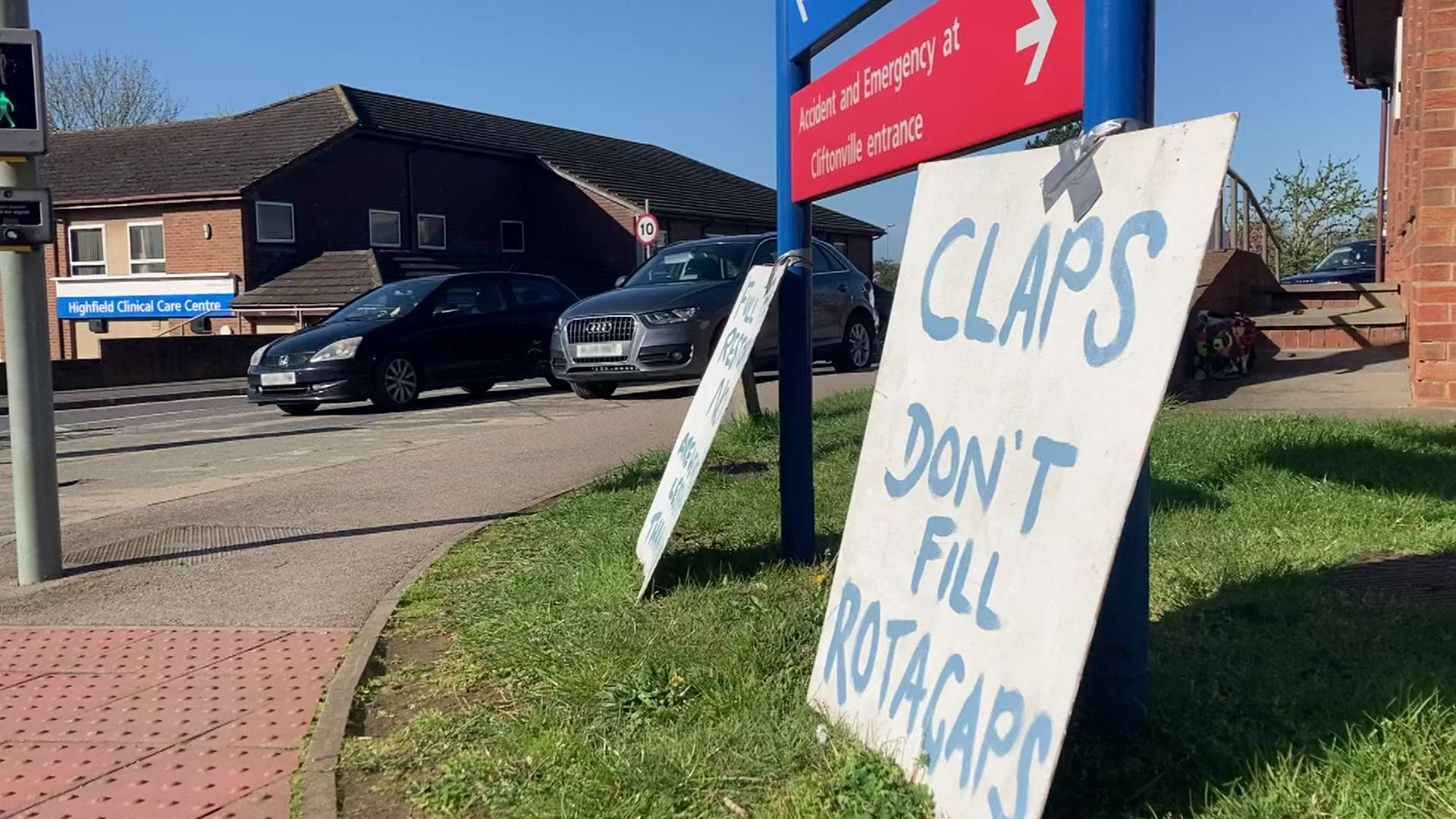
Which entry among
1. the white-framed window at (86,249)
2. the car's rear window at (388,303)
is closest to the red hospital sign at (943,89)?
the car's rear window at (388,303)

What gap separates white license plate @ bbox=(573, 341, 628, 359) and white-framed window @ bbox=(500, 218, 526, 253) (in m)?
26.9

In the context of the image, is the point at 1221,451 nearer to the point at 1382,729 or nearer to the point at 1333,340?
the point at 1382,729

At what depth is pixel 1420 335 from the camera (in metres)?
7.50

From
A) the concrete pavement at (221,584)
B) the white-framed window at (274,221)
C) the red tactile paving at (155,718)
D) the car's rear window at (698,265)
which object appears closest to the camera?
the red tactile paving at (155,718)

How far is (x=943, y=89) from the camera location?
10.9ft

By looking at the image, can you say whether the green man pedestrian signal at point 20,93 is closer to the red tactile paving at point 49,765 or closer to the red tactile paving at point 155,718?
the red tactile paving at point 155,718

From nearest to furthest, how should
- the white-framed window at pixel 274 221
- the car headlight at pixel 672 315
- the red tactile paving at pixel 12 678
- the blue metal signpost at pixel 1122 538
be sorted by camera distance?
the blue metal signpost at pixel 1122 538, the red tactile paving at pixel 12 678, the car headlight at pixel 672 315, the white-framed window at pixel 274 221

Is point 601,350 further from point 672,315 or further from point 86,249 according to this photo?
point 86,249

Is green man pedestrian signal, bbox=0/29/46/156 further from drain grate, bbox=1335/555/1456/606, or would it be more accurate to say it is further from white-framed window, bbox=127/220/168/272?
white-framed window, bbox=127/220/168/272

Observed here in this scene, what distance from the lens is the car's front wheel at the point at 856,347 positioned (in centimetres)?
1468

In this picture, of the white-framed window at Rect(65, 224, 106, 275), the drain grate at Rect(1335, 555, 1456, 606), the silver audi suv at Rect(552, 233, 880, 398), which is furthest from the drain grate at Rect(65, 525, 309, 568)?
the white-framed window at Rect(65, 224, 106, 275)

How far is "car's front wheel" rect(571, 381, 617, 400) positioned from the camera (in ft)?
44.9

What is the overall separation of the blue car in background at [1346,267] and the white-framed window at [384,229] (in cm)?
2382

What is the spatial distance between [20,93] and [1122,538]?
5.23 metres
